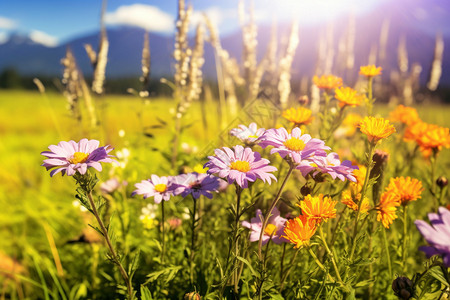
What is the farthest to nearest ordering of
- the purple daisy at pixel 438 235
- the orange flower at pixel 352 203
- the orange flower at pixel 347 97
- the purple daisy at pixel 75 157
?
the orange flower at pixel 347 97 → the orange flower at pixel 352 203 → the purple daisy at pixel 75 157 → the purple daisy at pixel 438 235

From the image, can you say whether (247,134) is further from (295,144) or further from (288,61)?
(288,61)

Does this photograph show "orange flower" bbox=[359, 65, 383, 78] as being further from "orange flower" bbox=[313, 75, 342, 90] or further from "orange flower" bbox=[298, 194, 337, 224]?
"orange flower" bbox=[298, 194, 337, 224]

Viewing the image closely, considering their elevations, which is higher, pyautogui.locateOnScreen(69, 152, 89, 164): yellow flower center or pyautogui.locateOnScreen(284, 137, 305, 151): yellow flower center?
pyautogui.locateOnScreen(284, 137, 305, 151): yellow flower center

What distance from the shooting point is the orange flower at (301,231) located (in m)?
0.83

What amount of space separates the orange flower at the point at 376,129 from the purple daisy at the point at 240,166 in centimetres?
26

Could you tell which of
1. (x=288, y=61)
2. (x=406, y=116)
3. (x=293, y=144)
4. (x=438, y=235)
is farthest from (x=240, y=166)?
(x=288, y=61)

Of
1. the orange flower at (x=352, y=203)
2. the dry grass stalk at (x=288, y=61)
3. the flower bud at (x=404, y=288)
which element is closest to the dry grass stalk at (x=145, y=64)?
the dry grass stalk at (x=288, y=61)

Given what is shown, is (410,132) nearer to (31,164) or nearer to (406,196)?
(406,196)

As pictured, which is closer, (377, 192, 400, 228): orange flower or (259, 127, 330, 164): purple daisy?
(259, 127, 330, 164): purple daisy

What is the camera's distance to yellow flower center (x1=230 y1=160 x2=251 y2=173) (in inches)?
32.9

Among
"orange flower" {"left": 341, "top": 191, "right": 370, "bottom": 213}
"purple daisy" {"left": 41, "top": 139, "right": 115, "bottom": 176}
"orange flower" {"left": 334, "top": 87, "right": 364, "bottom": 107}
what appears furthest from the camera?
"orange flower" {"left": 334, "top": 87, "right": 364, "bottom": 107}

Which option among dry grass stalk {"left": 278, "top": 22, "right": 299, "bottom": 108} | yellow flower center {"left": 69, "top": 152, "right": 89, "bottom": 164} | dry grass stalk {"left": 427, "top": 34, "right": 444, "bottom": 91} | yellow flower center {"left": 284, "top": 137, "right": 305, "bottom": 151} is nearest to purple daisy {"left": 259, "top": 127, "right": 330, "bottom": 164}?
yellow flower center {"left": 284, "top": 137, "right": 305, "bottom": 151}

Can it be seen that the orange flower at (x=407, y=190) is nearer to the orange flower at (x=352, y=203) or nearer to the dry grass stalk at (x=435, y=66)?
the orange flower at (x=352, y=203)

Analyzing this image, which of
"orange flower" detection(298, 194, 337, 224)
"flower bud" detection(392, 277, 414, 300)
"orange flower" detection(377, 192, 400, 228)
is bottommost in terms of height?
"flower bud" detection(392, 277, 414, 300)
